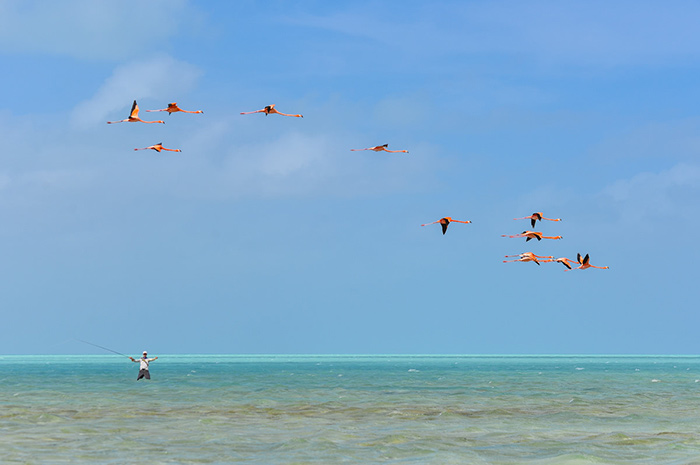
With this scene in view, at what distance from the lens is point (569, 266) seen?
32.0 metres

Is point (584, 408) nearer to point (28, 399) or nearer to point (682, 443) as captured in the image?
point (682, 443)

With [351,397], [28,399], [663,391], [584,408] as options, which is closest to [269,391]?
[351,397]

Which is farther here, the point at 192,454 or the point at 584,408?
the point at 584,408

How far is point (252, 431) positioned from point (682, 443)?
49.7 feet

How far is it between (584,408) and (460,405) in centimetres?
602

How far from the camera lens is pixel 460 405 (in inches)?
1785

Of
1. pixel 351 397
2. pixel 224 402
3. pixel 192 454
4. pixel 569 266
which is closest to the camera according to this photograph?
pixel 192 454

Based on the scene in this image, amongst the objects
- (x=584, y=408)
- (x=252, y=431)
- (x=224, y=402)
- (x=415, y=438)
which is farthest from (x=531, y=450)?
(x=224, y=402)

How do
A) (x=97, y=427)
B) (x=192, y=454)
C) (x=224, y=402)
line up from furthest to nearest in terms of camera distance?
1. (x=224, y=402)
2. (x=97, y=427)
3. (x=192, y=454)

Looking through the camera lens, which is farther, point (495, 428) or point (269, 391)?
point (269, 391)

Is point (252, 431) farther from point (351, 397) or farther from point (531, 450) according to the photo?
point (351, 397)

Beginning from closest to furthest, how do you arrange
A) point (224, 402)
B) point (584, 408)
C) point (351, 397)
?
point (584, 408), point (224, 402), point (351, 397)

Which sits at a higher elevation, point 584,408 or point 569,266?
point 569,266

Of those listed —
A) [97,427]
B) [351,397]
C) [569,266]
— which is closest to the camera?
[569,266]
